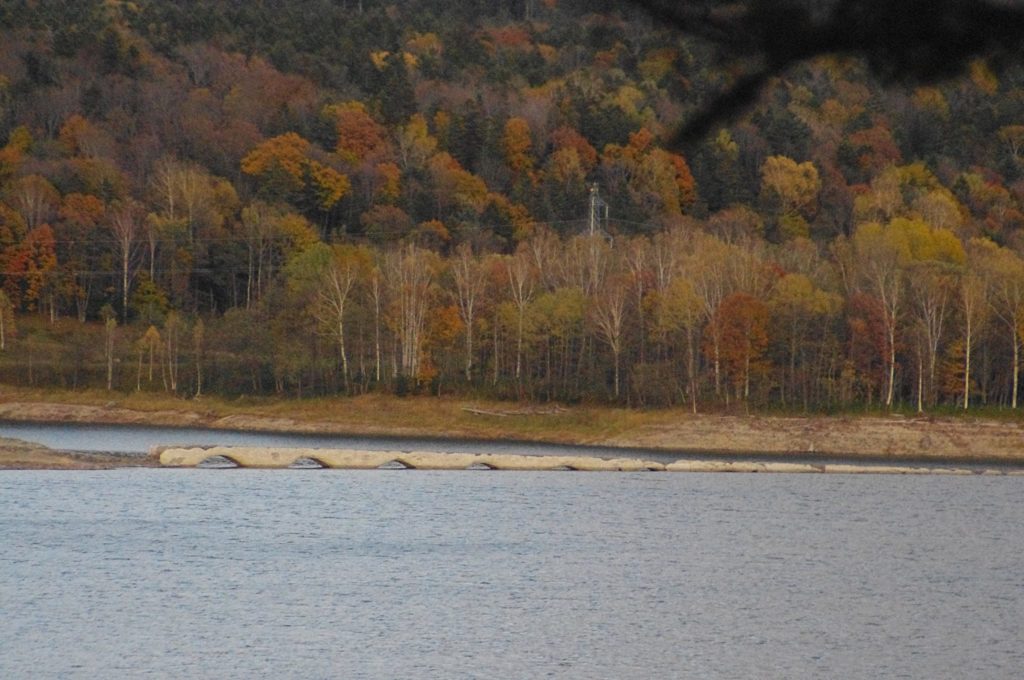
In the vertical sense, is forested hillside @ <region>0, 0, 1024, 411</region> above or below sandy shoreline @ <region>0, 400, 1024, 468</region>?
above

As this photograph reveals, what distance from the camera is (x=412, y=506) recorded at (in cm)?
5291

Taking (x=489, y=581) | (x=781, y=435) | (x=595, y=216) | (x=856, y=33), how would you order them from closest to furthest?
(x=856, y=33) → (x=489, y=581) → (x=781, y=435) → (x=595, y=216)

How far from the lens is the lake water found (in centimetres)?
2648

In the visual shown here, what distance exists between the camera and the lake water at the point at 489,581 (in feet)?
86.9

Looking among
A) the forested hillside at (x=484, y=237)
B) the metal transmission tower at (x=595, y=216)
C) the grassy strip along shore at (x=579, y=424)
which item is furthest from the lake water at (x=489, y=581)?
the metal transmission tower at (x=595, y=216)

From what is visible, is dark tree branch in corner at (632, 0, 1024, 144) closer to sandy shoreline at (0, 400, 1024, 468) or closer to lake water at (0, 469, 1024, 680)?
lake water at (0, 469, 1024, 680)

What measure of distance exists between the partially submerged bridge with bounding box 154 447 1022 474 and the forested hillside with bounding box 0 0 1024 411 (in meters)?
15.1

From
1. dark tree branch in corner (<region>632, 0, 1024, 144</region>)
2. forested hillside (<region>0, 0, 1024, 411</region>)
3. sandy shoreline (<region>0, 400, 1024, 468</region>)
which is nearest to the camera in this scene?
dark tree branch in corner (<region>632, 0, 1024, 144</region>)

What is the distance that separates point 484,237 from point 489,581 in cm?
11038

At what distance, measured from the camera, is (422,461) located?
205 ft

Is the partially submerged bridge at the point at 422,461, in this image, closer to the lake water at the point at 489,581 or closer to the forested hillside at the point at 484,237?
the lake water at the point at 489,581

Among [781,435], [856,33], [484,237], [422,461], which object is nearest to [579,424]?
[781,435]

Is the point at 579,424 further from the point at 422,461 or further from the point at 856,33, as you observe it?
the point at 856,33

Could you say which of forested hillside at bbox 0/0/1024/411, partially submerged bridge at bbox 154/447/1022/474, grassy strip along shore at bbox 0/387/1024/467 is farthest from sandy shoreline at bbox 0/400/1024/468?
partially submerged bridge at bbox 154/447/1022/474
